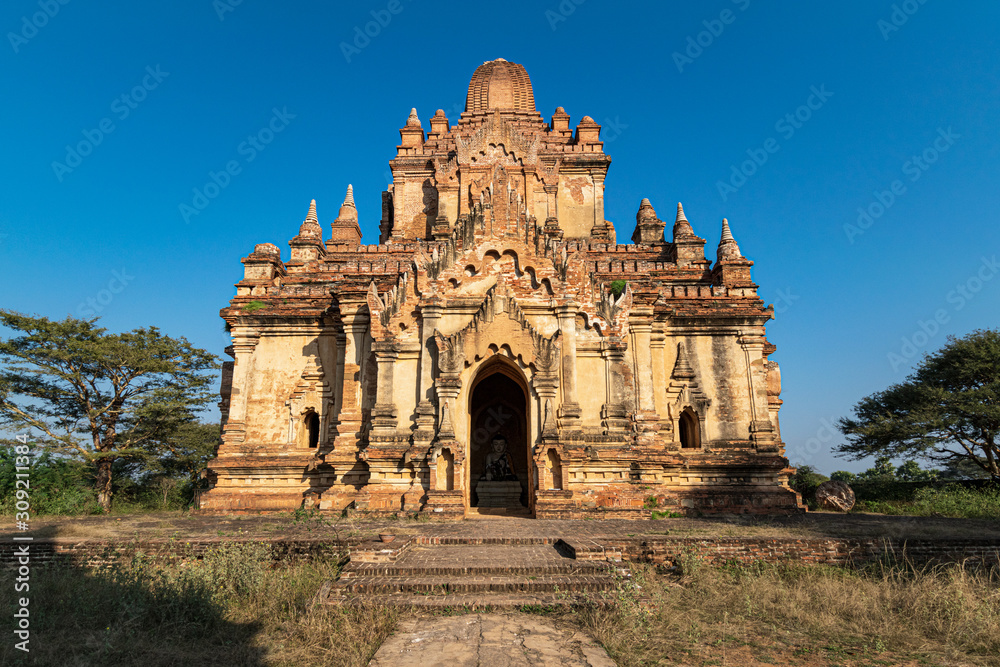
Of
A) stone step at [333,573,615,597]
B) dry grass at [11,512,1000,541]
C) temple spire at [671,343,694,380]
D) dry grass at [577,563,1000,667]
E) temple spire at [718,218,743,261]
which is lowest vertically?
dry grass at [577,563,1000,667]

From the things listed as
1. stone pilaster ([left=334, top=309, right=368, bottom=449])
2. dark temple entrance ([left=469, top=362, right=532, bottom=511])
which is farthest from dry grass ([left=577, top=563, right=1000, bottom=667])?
dark temple entrance ([left=469, top=362, right=532, bottom=511])

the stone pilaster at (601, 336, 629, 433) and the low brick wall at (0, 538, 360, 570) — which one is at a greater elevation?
the stone pilaster at (601, 336, 629, 433)

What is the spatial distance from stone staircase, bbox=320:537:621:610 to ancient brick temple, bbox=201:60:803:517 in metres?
5.09

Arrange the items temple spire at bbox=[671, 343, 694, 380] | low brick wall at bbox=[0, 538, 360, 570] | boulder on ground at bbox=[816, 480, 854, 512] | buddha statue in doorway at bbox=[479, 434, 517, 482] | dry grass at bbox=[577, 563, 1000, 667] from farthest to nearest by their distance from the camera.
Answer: boulder on ground at bbox=[816, 480, 854, 512]
buddha statue in doorway at bbox=[479, 434, 517, 482]
temple spire at bbox=[671, 343, 694, 380]
low brick wall at bbox=[0, 538, 360, 570]
dry grass at bbox=[577, 563, 1000, 667]

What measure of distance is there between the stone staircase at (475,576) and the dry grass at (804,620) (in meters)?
0.69

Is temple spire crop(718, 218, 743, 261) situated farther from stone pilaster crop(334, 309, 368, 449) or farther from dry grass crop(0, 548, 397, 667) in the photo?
dry grass crop(0, 548, 397, 667)

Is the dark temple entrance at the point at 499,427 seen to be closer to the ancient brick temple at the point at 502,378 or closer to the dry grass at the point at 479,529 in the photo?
the ancient brick temple at the point at 502,378

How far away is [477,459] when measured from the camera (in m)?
21.3

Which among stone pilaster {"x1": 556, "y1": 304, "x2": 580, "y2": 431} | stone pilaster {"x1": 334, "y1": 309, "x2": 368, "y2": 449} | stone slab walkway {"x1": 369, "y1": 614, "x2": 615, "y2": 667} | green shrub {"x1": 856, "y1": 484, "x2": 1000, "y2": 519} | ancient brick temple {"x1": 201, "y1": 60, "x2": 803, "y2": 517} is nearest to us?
stone slab walkway {"x1": 369, "y1": 614, "x2": 615, "y2": 667}

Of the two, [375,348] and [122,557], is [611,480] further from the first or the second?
[122,557]

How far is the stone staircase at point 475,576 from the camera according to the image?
7602 millimetres

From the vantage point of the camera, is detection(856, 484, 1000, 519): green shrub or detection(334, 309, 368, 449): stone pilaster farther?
detection(856, 484, 1000, 519): green shrub

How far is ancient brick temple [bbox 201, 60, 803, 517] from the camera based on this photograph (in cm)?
1572

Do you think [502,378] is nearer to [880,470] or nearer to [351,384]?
[351,384]
